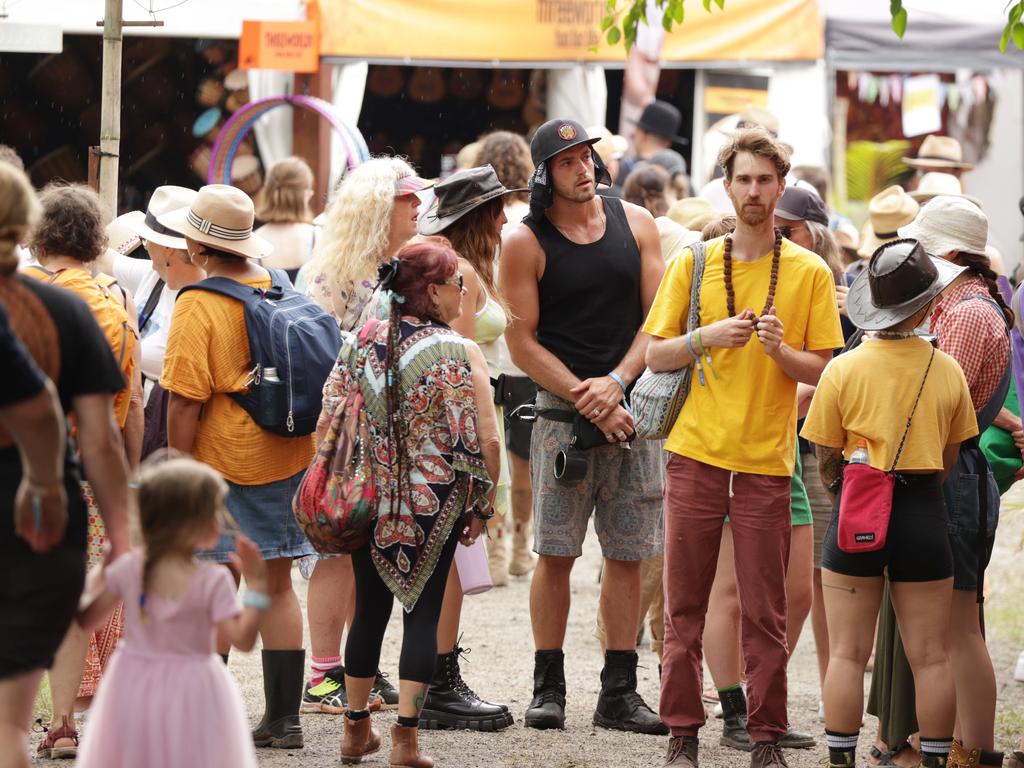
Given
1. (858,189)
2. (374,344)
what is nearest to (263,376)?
(374,344)

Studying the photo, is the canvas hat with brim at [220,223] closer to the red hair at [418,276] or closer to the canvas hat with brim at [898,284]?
the red hair at [418,276]

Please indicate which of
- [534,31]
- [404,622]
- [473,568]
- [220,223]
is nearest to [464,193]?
[220,223]

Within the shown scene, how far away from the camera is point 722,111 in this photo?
1295cm

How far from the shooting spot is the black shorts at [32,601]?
3.33 metres

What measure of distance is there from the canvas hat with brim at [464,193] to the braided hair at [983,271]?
5.24 feet

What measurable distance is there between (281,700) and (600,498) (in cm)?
141

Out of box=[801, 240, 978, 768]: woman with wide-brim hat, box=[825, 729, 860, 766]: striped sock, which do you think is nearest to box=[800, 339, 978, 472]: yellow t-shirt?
box=[801, 240, 978, 768]: woman with wide-brim hat

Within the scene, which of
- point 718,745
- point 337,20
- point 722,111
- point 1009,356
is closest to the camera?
point 1009,356

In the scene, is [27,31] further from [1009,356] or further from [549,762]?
[1009,356]

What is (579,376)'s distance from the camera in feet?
18.5

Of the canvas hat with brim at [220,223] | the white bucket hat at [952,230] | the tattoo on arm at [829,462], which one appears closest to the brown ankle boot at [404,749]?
the tattoo on arm at [829,462]

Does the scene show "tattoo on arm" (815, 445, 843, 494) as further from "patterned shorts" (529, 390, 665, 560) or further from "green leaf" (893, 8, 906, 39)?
"green leaf" (893, 8, 906, 39)

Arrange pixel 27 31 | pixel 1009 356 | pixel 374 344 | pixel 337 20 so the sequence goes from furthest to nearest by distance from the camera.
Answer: pixel 337 20 → pixel 27 31 → pixel 1009 356 → pixel 374 344

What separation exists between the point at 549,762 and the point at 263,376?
165 cm
